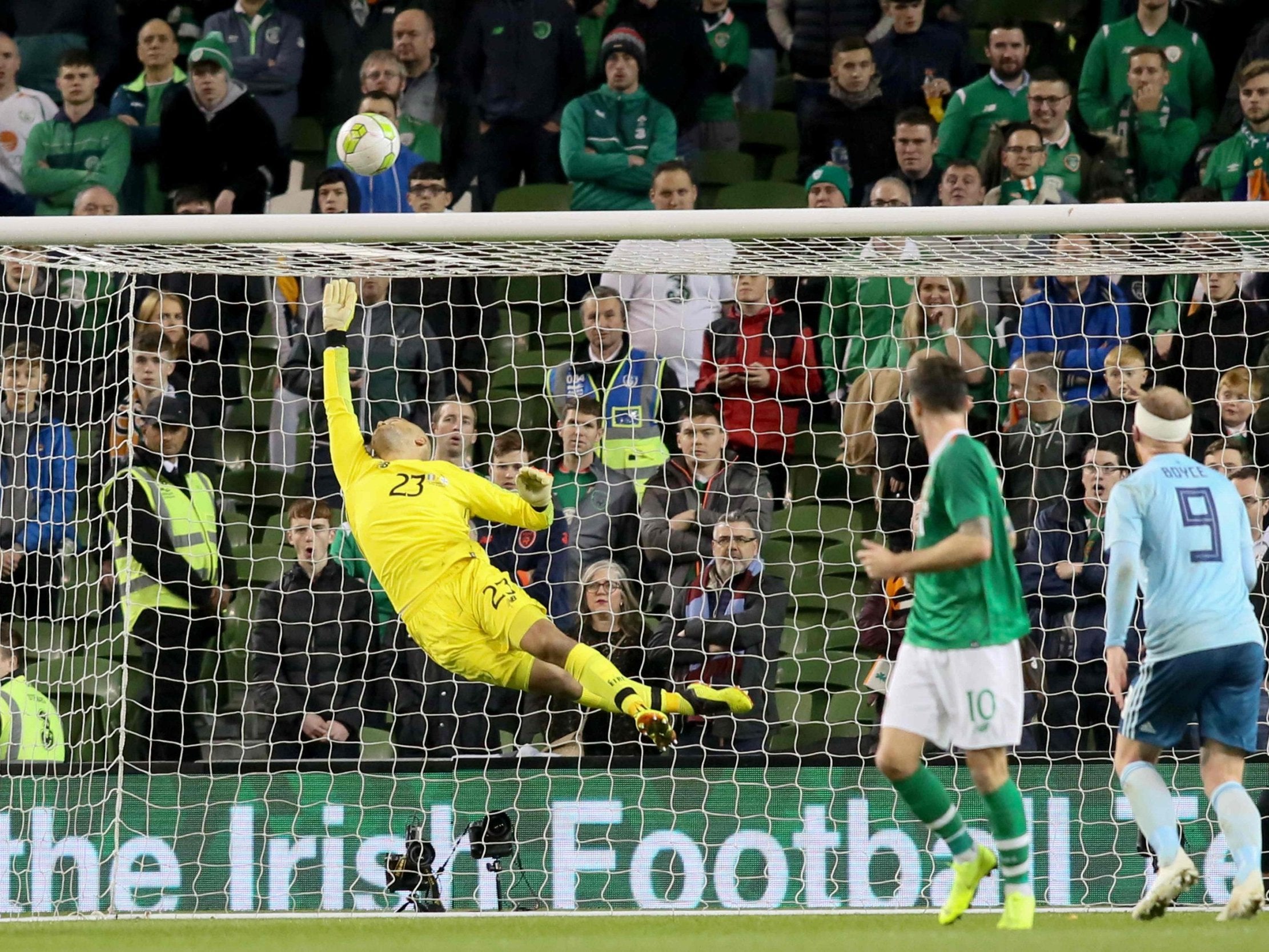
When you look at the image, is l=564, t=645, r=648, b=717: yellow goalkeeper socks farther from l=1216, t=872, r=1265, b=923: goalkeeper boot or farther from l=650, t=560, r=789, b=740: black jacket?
l=1216, t=872, r=1265, b=923: goalkeeper boot

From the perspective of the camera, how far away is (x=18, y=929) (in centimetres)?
678

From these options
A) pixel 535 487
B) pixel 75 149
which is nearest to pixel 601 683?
pixel 535 487

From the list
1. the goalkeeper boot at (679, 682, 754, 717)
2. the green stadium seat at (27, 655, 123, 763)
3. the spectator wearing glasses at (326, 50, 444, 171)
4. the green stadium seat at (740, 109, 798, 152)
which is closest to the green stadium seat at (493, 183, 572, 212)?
the spectator wearing glasses at (326, 50, 444, 171)

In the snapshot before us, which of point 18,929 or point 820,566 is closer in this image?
point 18,929

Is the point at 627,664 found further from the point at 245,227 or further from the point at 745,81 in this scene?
the point at 745,81

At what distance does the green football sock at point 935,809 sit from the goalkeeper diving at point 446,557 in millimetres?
1923

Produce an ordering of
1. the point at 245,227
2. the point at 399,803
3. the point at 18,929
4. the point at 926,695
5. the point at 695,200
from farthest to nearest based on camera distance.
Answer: the point at 695,200
the point at 399,803
the point at 245,227
the point at 18,929
the point at 926,695

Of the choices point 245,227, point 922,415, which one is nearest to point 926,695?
point 922,415

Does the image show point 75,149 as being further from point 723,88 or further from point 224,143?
point 723,88

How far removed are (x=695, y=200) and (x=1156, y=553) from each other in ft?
15.0

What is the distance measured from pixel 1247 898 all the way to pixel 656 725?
234 cm

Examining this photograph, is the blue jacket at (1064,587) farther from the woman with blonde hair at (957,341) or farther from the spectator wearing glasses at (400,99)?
the spectator wearing glasses at (400,99)

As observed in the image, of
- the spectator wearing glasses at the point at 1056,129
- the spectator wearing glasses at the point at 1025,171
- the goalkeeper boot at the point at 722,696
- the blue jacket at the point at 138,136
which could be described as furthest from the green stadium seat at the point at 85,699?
the spectator wearing glasses at the point at 1056,129

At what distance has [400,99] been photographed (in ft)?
34.8
